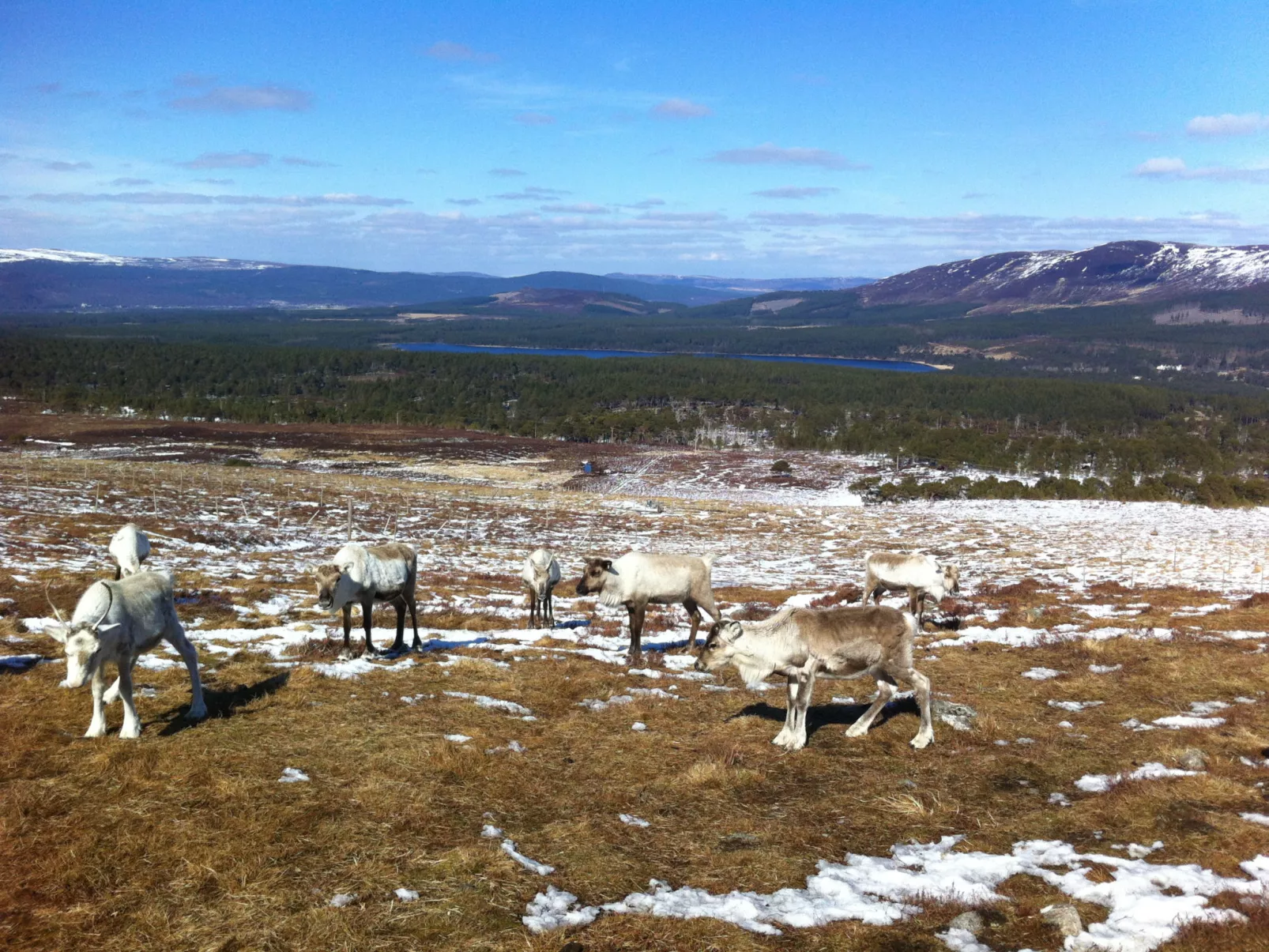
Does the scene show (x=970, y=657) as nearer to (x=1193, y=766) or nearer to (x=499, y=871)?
(x=1193, y=766)

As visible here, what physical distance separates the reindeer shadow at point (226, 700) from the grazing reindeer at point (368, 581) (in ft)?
5.87

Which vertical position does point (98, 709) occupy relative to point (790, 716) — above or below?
above

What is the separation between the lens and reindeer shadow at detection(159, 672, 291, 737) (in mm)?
9961

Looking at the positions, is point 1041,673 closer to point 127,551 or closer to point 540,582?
point 540,582

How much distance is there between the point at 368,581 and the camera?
14375mm

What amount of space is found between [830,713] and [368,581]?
8265mm

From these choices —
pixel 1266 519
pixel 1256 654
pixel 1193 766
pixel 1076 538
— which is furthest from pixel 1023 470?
pixel 1193 766

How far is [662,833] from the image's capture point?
8.04 metres

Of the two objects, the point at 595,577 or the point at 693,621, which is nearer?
the point at 595,577

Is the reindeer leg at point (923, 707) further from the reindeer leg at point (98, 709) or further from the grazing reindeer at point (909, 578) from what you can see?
the reindeer leg at point (98, 709)

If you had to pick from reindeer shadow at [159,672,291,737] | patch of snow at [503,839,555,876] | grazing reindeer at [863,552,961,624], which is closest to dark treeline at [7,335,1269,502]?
grazing reindeer at [863,552,961,624]

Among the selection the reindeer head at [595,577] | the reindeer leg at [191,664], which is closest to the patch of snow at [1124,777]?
the reindeer head at [595,577]

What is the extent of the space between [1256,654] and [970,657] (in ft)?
17.2

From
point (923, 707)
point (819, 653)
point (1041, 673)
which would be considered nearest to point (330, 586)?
point (819, 653)
